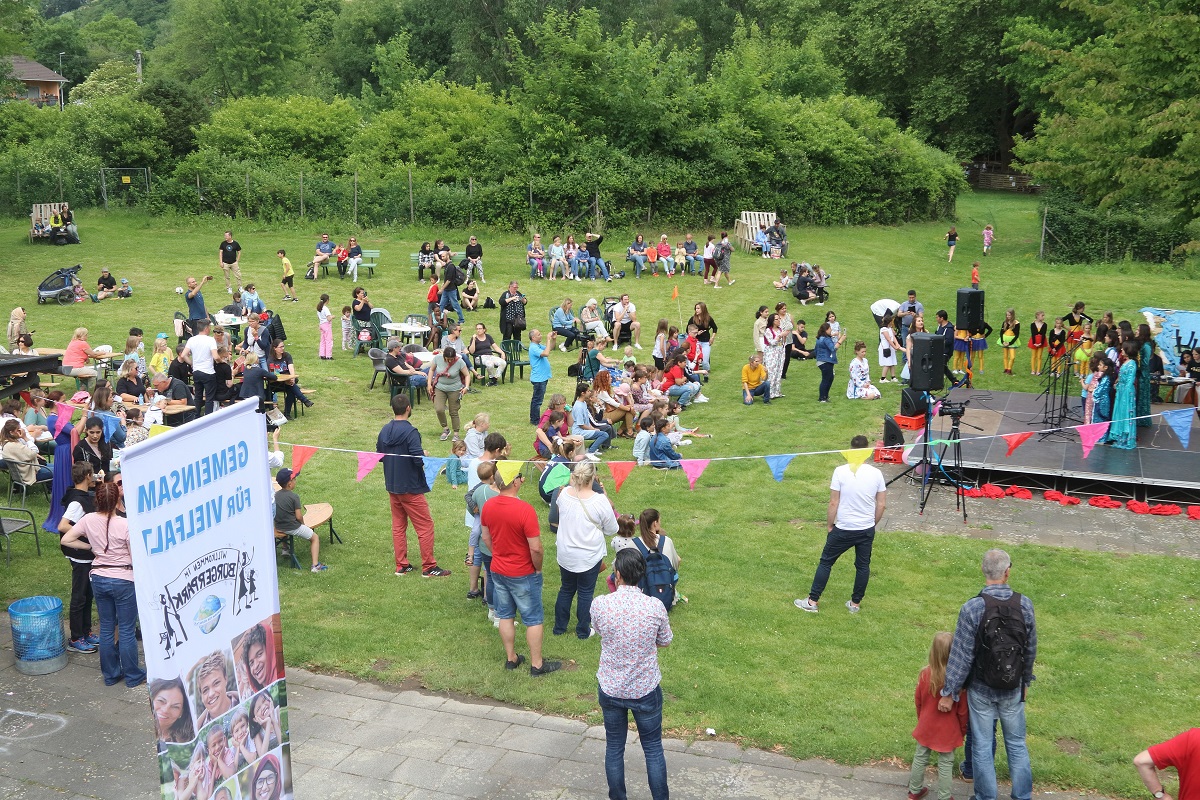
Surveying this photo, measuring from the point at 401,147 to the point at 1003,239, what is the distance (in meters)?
20.8

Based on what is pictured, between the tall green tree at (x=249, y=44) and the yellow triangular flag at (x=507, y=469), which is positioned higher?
the tall green tree at (x=249, y=44)

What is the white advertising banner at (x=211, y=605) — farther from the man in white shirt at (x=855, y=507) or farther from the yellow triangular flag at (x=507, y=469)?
the man in white shirt at (x=855, y=507)

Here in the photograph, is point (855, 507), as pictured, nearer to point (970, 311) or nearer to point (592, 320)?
point (970, 311)

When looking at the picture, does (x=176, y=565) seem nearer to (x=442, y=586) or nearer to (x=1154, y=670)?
(x=442, y=586)

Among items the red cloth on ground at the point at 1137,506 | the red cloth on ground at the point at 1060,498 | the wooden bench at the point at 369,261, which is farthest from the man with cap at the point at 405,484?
the wooden bench at the point at 369,261

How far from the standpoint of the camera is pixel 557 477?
38.0 ft

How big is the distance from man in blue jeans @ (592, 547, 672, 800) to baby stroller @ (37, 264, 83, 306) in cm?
2086

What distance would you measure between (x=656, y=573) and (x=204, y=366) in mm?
9222

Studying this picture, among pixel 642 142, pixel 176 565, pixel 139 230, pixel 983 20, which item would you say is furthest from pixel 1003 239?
pixel 176 565

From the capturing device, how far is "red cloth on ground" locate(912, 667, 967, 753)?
23.2 ft

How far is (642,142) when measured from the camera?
1378 inches

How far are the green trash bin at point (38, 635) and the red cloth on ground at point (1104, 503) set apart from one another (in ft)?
37.2

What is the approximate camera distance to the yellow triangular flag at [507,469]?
10.2 m

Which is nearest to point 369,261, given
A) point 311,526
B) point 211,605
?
point 311,526
